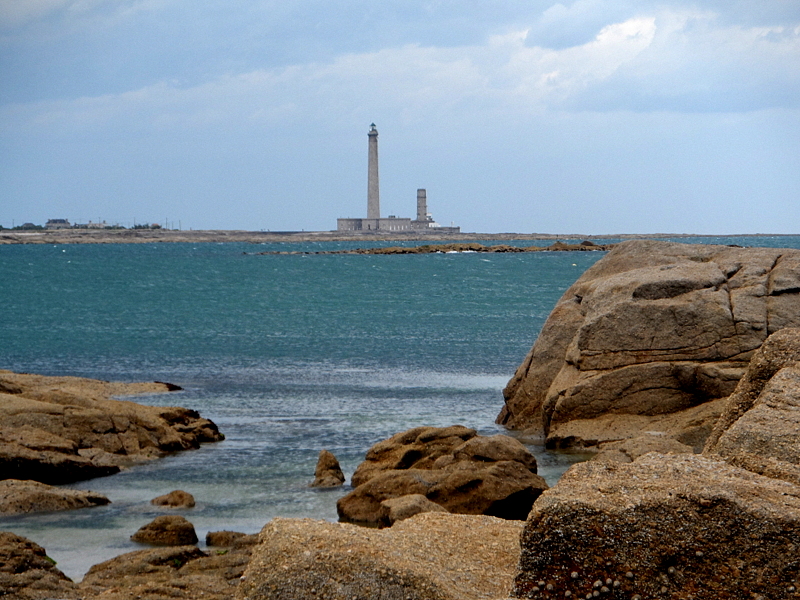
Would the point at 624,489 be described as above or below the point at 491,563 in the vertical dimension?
above

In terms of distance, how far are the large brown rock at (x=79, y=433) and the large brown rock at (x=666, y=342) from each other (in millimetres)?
6842

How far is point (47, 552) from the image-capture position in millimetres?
11398

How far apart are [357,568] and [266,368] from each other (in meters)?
23.1

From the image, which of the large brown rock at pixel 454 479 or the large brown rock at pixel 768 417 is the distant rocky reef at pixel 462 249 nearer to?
the large brown rock at pixel 454 479

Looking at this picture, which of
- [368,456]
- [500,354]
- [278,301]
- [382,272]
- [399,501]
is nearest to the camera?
[399,501]

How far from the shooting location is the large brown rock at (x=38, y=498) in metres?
13.3

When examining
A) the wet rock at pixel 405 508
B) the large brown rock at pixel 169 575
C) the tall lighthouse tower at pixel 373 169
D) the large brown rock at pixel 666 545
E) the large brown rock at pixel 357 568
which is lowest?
the large brown rock at pixel 169 575

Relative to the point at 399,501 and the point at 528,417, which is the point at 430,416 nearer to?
the point at 528,417

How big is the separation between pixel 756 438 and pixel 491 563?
82.3 inches

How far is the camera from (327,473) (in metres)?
14.9

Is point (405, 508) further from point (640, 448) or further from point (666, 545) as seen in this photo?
point (666, 545)

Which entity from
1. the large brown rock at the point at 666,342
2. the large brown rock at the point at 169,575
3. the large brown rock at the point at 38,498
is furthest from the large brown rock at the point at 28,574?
the large brown rock at the point at 666,342

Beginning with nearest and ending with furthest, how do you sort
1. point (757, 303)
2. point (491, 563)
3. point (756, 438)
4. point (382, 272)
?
point (756, 438), point (491, 563), point (757, 303), point (382, 272)

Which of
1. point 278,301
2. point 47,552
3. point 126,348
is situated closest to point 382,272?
point 278,301
